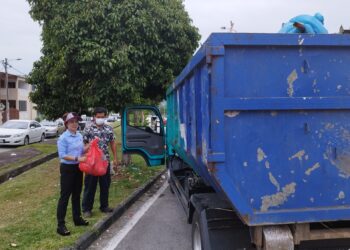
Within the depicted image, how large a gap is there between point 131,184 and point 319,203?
22.7ft

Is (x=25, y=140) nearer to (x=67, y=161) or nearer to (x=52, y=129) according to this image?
(x=52, y=129)

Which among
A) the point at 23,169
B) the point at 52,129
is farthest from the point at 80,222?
the point at 52,129

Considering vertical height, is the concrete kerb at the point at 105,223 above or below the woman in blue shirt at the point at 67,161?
below

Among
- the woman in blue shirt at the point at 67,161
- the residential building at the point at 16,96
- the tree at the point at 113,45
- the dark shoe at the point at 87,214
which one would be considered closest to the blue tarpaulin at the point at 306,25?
the woman in blue shirt at the point at 67,161

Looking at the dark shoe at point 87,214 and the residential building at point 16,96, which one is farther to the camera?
the residential building at point 16,96

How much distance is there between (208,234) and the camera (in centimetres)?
368

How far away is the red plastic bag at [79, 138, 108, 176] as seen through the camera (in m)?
5.93

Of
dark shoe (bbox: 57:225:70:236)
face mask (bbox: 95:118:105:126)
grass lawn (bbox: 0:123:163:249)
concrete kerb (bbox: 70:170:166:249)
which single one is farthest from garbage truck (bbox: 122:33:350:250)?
face mask (bbox: 95:118:105:126)

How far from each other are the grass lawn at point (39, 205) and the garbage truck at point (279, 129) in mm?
2963

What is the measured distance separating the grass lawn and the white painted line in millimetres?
445

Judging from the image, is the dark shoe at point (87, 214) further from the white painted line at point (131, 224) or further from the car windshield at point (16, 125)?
the car windshield at point (16, 125)

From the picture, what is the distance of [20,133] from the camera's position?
74.9 feet

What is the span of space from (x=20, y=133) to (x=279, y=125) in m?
21.7

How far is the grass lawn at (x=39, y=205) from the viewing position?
18.2 feet
